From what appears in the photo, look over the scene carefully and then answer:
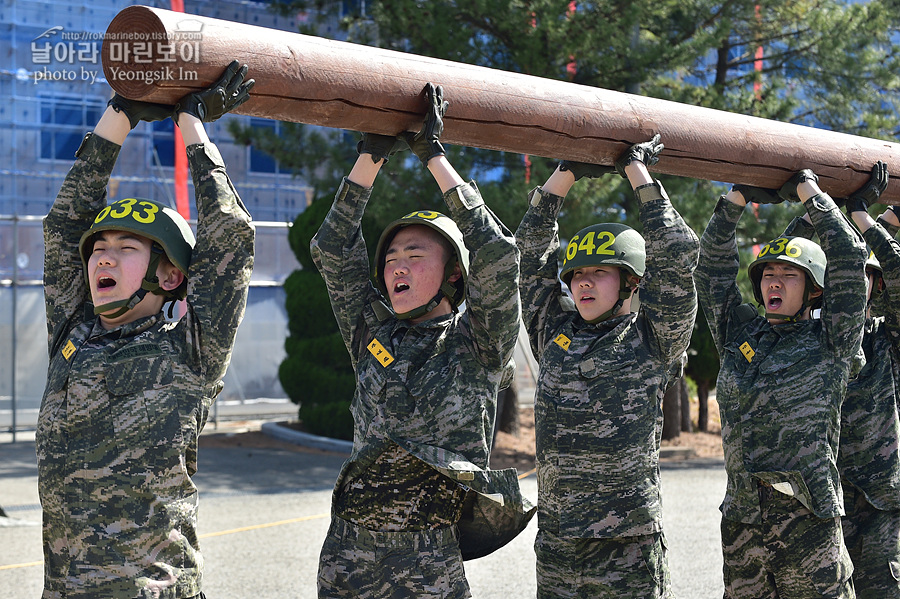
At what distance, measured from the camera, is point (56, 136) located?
18891 mm

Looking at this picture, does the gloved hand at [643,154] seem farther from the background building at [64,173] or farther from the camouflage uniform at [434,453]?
the background building at [64,173]

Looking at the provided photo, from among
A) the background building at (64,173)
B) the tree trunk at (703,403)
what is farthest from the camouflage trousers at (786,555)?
the background building at (64,173)

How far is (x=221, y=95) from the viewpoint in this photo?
3219 millimetres

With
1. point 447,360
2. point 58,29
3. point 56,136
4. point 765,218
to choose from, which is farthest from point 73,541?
point 56,136

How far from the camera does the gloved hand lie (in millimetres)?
4180

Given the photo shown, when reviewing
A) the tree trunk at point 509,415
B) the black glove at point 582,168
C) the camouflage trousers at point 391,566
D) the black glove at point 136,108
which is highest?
the black glove at point 136,108

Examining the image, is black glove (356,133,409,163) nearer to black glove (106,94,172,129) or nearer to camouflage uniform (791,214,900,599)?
black glove (106,94,172,129)

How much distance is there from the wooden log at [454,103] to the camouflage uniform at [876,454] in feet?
2.53

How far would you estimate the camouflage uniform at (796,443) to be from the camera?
14.4 feet

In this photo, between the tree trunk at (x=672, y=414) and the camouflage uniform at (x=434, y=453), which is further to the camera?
the tree trunk at (x=672, y=414)

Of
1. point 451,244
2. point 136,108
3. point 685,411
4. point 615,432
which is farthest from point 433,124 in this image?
point 685,411

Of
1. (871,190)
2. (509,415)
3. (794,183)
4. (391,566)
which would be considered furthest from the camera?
(509,415)

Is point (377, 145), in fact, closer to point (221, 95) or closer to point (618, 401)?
point (221, 95)

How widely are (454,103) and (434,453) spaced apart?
52.8 inches
